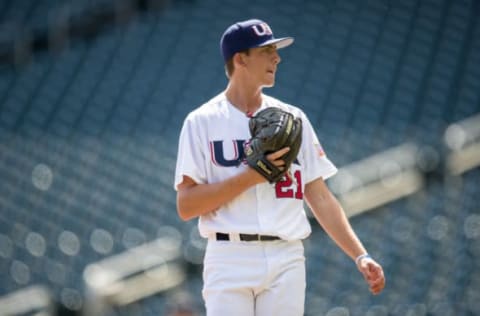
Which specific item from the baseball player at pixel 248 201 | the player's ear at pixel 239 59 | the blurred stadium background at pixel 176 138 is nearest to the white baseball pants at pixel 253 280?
the baseball player at pixel 248 201

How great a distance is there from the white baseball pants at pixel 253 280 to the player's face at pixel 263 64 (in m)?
0.43

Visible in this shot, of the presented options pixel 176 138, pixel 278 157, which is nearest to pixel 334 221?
pixel 278 157

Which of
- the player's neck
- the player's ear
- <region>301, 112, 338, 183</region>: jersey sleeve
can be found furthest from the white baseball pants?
the player's ear

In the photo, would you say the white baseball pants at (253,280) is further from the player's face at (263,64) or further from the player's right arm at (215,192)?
the player's face at (263,64)

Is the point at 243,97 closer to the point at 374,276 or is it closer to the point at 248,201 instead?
the point at 248,201

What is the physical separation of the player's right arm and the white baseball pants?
0.10m

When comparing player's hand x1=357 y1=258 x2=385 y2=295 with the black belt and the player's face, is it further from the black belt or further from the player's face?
the player's face

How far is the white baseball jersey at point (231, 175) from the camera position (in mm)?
2229

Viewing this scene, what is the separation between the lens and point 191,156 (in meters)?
2.26

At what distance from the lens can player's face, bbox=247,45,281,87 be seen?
7.64 ft

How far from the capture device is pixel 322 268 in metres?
5.11

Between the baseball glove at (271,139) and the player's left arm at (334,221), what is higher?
the baseball glove at (271,139)

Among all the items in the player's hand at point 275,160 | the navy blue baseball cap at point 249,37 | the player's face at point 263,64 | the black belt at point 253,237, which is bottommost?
the black belt at point 253,237

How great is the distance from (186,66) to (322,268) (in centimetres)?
282
